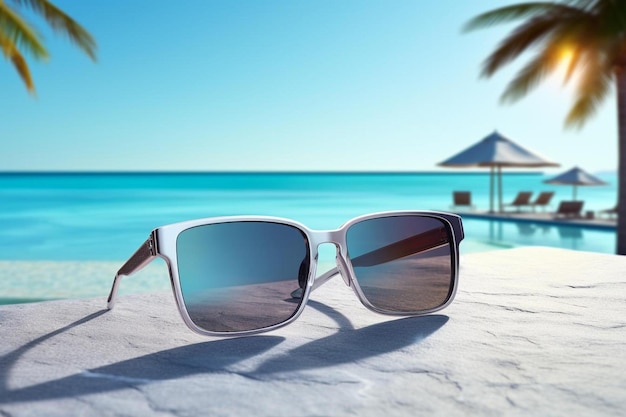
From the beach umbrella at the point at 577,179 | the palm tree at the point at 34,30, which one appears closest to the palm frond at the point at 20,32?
the palm tree at the point at 34,30

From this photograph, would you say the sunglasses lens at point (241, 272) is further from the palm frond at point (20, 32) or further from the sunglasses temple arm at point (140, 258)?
the palm frond at point (20, 32)

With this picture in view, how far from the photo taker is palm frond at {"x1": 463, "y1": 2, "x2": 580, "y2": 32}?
7.41m

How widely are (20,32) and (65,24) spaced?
0.64 m

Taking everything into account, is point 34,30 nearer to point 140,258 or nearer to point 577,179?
point 140,258

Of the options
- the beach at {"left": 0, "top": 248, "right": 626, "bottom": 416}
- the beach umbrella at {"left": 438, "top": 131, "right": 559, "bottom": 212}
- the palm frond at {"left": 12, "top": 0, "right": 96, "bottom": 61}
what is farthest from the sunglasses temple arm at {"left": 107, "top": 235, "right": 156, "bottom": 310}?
the beach umbrella at {"left": 438, "top": 131, "right": 559, "bottom": 212}

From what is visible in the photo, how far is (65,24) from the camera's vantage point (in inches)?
275

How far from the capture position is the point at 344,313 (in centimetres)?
143

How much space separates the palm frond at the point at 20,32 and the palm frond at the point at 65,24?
0.27 meters

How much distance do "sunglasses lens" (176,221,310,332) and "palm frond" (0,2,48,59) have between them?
7081 mm

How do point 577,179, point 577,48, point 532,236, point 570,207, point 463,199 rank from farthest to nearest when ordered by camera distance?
point 463,199
point 577,179
point 570,207
point 532,236
point 577,48

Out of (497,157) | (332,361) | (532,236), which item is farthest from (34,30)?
(497,157)

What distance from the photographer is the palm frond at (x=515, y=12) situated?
7.41 meters

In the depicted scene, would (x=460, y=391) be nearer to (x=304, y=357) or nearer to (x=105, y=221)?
(x=304, y=357)

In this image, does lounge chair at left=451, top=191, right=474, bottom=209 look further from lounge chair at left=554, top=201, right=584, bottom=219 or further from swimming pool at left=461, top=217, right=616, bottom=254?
lounge chair at left=554, top=201, right=584, bottom=219
